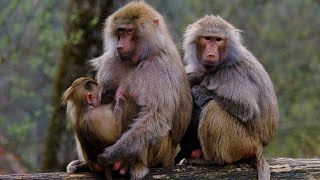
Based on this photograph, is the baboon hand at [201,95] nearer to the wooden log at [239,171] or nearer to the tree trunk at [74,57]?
the wooden log at [239,171]

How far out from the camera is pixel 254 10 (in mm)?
11383

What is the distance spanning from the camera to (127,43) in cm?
566

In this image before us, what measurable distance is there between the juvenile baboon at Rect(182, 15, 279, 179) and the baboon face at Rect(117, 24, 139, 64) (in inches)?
25.8

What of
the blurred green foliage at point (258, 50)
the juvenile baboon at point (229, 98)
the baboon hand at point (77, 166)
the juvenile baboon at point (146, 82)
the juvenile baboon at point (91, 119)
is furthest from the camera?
the blurred green foliage at point (258, 50)

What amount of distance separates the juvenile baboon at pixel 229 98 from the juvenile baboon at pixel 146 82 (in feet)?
0.73

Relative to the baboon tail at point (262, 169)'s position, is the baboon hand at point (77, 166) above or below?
above

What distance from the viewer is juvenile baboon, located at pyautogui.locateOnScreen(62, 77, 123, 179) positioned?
17.6 ft

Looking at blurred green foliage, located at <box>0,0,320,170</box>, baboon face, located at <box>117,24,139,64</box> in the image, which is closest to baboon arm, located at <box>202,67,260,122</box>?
baboon face, located at <box>117,24,139,64</box>

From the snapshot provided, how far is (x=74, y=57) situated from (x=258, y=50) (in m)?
3.29

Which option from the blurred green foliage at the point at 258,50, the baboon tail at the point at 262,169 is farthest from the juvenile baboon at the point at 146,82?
the blurred green foliage at the point at 258,50

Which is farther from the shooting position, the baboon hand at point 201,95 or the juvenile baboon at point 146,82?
the baboon hand at point 201,95

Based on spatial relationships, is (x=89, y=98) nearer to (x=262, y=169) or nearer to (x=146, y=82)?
(x=146, y=82)

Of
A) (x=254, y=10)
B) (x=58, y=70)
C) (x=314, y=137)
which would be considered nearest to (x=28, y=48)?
(x=58, y=70)

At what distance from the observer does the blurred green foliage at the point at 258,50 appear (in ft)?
33.8
